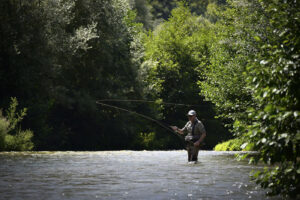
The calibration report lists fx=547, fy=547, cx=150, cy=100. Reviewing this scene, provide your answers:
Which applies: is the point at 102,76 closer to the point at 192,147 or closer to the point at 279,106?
the point at 192,147

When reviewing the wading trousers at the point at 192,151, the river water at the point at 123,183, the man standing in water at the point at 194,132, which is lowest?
the river water at the point at 123,183

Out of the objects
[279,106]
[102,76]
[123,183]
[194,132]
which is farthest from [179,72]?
[279,106]

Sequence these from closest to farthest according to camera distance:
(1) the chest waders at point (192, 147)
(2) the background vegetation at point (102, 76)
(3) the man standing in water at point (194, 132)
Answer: (3) the man standing in water at point (194, 132)
(1) the chest waders at point (192, 147)
(2) the background vegetation at point (102, 76)

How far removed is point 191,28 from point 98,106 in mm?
21631

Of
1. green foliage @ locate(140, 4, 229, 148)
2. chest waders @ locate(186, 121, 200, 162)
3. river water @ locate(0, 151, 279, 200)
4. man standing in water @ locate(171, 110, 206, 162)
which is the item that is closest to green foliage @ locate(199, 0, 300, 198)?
river water @ locate(0, 151, 279, 200)

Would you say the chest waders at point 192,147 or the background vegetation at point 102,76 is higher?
the background vegetation at point 102,76

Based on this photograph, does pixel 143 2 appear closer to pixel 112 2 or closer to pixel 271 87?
pixel 112 2

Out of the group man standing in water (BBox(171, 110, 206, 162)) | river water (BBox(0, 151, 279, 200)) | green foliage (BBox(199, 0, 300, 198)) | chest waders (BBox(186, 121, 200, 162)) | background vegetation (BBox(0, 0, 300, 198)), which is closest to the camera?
green foliage (BBox(199, 0, 300, 198))

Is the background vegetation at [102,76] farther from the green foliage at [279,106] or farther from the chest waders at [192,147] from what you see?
the green foliage at [279,106]

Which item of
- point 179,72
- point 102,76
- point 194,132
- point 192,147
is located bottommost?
point 192,147

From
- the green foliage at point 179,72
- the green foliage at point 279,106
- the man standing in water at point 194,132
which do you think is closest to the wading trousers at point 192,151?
the man standing in water at point 194,132

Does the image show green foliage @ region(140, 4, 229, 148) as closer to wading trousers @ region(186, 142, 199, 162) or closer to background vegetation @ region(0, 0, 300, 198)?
background vegetation @ region(0, 0, 300, 198)

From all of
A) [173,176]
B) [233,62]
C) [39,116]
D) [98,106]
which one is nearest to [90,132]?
[98,106]

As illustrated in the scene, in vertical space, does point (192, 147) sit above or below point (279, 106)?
below
